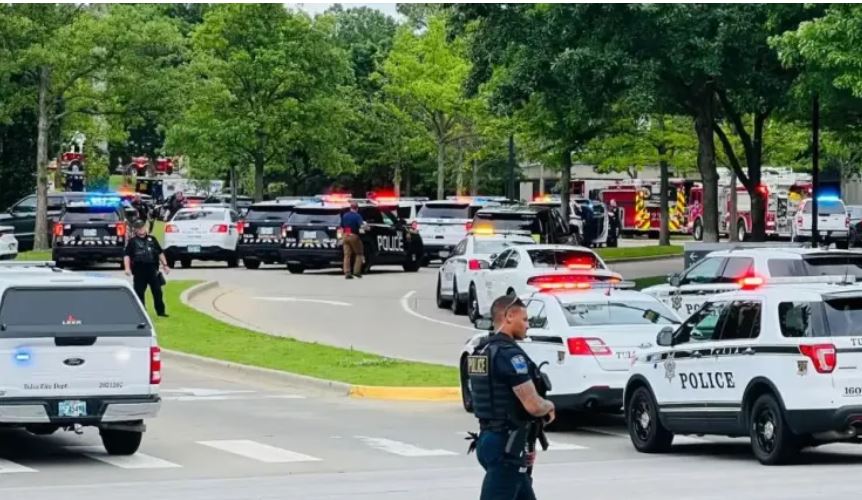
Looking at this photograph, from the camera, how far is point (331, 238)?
44906 mm

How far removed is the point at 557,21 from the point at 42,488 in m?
23.4

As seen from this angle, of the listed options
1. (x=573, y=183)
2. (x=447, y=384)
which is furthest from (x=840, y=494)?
(x=573, y=183)

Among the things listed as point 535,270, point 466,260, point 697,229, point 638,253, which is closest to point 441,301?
point 466,260

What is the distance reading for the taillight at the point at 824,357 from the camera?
15.2 metres

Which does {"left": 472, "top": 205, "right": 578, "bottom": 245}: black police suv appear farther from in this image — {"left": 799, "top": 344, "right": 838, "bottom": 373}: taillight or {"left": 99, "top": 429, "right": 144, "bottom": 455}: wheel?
{"left": 799, "top": 344, "right": 838, "bottom": 373}: taillight

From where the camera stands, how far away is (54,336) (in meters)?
16.3

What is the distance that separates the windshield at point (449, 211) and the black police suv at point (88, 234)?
830 cm

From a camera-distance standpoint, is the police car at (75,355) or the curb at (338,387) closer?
the police car at (75,355)

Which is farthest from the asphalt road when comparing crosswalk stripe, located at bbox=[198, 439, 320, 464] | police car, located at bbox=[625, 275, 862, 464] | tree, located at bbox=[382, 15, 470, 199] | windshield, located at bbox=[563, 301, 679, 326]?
tree, located at bbox=[382, 15, 470, 199]

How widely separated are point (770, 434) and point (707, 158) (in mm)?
27045

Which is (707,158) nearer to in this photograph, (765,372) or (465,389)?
(465,389)

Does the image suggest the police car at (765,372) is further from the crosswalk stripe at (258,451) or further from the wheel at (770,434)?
the crosswalk stripe at (258,451)

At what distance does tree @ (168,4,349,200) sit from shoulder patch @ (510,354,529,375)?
57.7 meters

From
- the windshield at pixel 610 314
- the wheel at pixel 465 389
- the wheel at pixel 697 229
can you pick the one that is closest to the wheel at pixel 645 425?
the windshield at pixel 610 314
